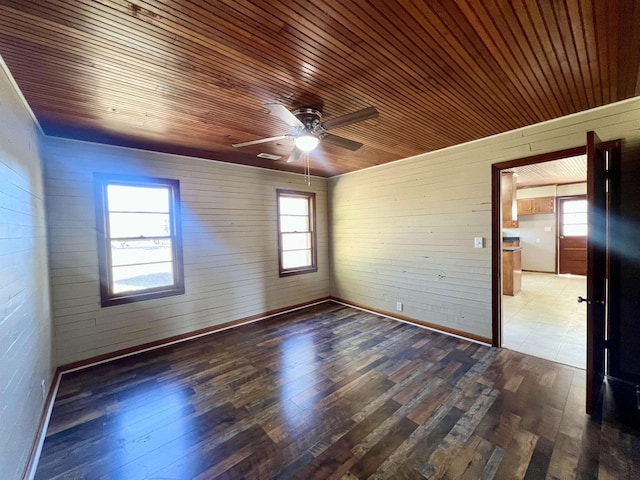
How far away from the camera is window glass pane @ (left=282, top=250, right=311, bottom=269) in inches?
200

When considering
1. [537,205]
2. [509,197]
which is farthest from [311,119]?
[537,205]

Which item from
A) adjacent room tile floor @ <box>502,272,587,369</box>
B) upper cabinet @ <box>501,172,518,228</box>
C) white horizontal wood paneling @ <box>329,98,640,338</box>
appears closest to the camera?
Result: white horizontal wood paneling @ <box>329,98,640,338</box>

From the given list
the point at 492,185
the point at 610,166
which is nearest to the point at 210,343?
the point at 492,185

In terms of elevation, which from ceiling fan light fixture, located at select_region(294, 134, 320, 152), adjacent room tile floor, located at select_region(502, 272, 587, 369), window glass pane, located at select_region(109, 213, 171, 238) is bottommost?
adjacent room tile floor, located at select_region(502, 272, 587, 369)

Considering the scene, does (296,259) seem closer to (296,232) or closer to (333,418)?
(296,232)

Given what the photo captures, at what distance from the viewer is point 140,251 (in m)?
3.58

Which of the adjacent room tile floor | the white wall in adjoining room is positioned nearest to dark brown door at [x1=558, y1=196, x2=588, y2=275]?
the white wall in adjoining room

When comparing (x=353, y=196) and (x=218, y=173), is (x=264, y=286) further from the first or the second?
(x=353, y=196)

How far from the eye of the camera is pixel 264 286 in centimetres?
472

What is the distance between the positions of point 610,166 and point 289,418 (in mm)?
Result: 3697

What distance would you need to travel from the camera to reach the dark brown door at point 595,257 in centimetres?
208

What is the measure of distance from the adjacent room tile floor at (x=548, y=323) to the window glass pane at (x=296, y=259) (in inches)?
134

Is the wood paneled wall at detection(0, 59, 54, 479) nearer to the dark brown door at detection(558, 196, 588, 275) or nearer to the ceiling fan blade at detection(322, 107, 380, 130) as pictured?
the ceiling fan blade at detection(322, 107, 380, 130)

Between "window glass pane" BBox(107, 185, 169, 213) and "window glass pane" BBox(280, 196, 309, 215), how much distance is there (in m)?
1.95
